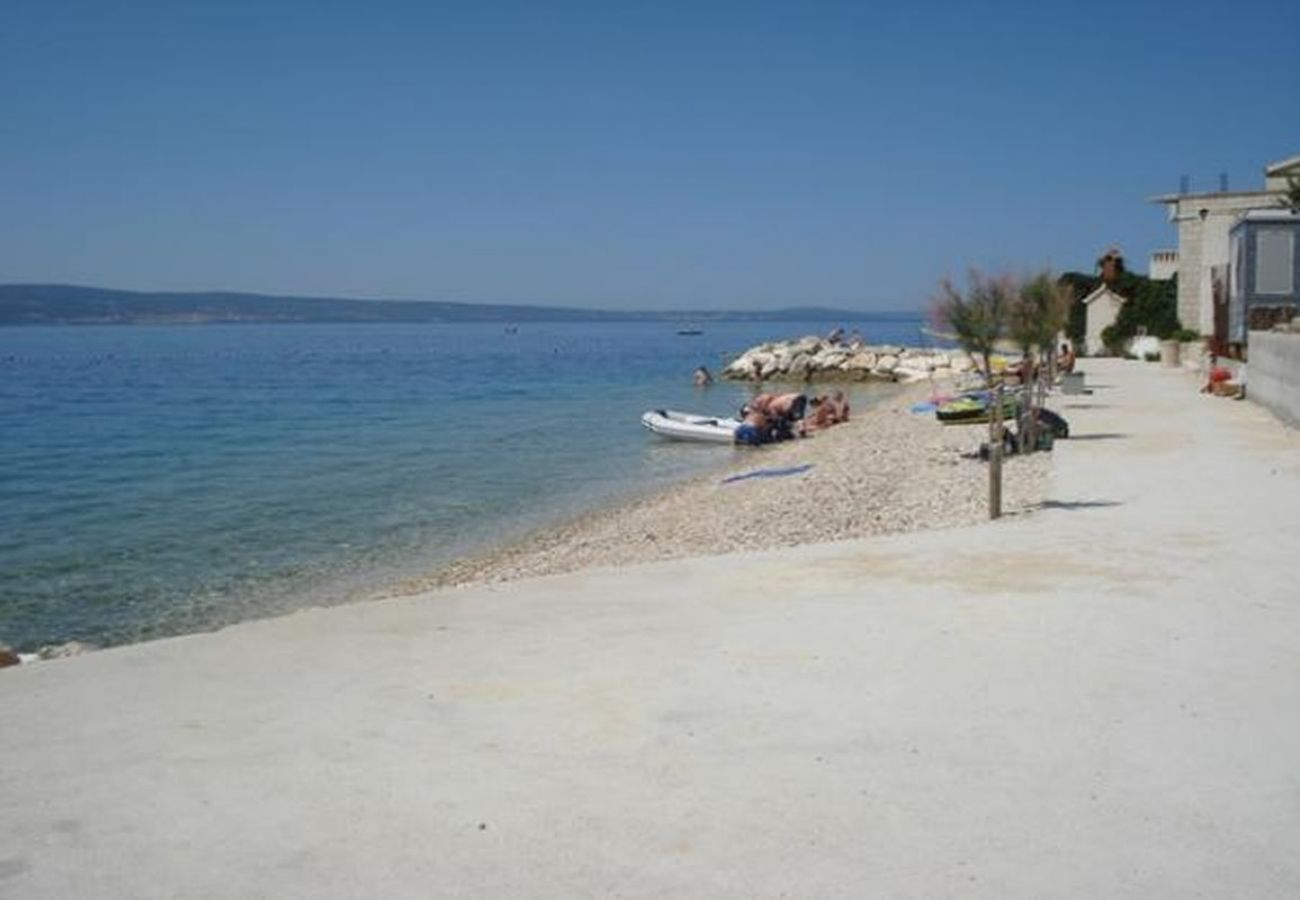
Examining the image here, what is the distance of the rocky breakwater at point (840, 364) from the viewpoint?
200 feet

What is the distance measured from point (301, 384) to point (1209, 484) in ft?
209

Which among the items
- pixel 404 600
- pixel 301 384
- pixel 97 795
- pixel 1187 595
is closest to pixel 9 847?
pixel 97 795

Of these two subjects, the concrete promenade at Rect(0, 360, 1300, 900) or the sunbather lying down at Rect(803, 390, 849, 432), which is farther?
the sunbather lying down at Rect(803, 390, 849, 432)

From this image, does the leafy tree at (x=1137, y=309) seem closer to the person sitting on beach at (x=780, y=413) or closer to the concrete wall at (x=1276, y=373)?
the person sitting on beach at (x=780, y=413)

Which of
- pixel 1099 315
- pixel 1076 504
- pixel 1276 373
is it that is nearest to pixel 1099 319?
pixel 1099 315

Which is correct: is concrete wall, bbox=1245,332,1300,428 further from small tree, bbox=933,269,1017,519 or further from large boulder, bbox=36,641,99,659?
large boulder, bbox=36,641,99,659

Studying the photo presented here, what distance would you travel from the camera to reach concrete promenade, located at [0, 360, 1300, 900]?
4477 millimetres

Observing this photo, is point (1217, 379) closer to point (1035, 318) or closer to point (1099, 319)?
point (1035, 318)

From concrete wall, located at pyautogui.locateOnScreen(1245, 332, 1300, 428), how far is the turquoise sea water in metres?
11.0

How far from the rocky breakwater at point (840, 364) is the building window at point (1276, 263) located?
29.1 meters

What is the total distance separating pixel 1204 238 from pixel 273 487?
106 feet

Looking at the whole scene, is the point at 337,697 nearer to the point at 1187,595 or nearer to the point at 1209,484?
the point at 1187,595

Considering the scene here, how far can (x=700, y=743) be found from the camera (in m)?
5.71

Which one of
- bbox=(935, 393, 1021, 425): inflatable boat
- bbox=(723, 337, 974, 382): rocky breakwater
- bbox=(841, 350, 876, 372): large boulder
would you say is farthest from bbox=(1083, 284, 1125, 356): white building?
bbox=(935, 393, 1021, 425): inflatable boat
